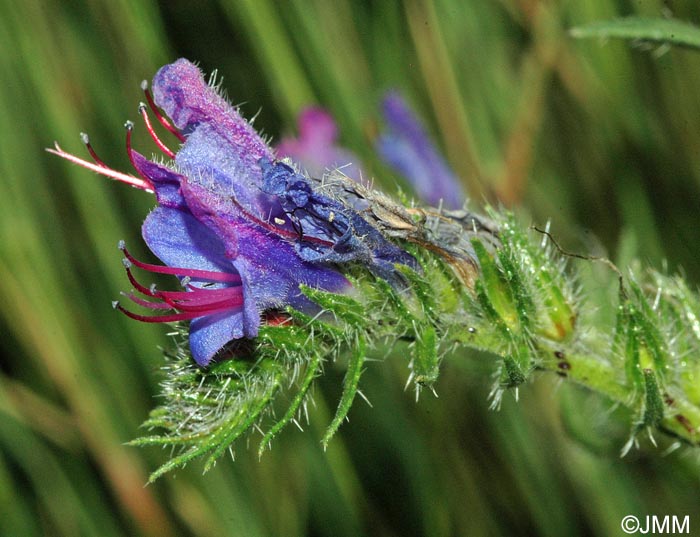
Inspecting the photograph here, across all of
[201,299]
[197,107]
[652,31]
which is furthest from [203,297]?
[652,31]

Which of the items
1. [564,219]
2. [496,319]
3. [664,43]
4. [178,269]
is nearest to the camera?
[178,269]

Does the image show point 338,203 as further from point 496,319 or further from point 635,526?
point 635,526

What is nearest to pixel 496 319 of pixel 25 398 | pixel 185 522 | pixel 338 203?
pixel 338 203

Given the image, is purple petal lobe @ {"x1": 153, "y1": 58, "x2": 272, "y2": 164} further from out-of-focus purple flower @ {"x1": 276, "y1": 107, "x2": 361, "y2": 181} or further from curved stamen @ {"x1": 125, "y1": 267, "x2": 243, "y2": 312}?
out-of-focus purple flower @ {"x1": 276, "y1": 107, "x2": 361, "y2": 181}

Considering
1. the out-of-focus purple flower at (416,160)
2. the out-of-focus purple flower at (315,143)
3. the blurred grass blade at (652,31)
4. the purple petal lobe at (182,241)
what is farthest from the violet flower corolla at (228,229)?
the out-of-focus purple flower at (416,160)

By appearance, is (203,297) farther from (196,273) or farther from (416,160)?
(416,160)

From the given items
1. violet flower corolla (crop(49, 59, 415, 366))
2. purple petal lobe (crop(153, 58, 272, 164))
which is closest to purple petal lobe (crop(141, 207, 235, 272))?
violet flower corolla (crop(49, 59, 415, 366))
